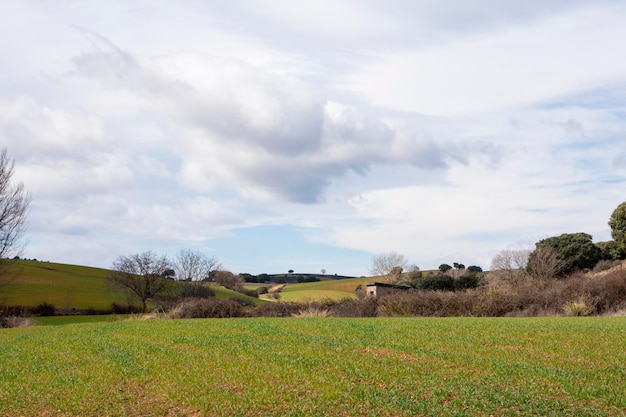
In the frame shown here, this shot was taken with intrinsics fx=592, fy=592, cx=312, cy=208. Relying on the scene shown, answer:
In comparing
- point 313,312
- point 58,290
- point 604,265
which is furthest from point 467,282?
point 58,290

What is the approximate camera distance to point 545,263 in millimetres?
57531

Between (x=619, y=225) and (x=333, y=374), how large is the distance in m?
60.9

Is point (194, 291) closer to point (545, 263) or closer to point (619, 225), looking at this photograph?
point (545, 263)

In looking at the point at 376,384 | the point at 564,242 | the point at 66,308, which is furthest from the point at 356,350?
the point at 564,242

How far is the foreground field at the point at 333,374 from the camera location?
9.23 m

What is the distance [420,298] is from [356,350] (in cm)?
1867

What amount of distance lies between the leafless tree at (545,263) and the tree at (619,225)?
6.80 meters

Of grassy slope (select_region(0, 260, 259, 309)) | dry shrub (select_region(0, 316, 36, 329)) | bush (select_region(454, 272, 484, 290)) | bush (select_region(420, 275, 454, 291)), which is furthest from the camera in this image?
bush (select_region(420, 275, 454, 291))

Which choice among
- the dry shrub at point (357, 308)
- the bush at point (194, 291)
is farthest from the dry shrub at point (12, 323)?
the bush at point (194, 291)

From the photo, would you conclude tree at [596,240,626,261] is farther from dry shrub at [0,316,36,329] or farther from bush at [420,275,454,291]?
dry shrub at [0,316,36,329]

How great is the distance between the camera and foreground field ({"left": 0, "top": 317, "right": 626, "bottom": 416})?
30.3ft

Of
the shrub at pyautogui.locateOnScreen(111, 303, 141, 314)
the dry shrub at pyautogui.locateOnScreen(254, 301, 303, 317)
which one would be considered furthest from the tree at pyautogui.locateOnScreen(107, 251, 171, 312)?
the dry shrub at pyautogui.locateOnScreen(254, 301, 303, 317)

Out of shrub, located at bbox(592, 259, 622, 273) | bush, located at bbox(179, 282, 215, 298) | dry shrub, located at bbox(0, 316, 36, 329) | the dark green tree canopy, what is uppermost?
the dark green tree canopy

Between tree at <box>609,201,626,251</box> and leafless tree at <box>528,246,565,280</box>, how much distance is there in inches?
268
